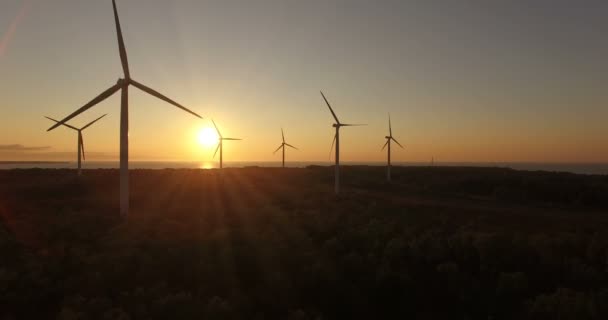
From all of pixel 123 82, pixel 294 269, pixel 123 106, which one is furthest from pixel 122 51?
pixel 294 269

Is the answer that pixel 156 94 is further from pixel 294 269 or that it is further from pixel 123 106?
pixel 294 269

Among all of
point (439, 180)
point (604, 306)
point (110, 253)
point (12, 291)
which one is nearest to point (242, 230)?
point (110, 253)

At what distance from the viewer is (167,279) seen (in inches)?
652

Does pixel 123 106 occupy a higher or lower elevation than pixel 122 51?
lower

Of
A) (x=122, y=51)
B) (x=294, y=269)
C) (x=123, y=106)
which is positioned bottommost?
(x=294, y=269)

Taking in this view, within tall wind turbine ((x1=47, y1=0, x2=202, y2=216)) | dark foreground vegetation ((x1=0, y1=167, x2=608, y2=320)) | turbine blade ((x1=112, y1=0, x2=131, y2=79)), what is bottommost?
dark foreground vegetation ((x1=0, y1=167, x2=608, y2=320))

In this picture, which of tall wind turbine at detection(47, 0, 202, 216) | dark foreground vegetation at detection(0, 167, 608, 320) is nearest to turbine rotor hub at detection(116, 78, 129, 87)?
tall wind turbine at detection(47, 0, 202, 216)

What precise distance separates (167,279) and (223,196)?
2917 centimetres

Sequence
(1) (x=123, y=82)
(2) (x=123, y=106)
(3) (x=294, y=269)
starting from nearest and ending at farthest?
1. (3) (x=294, y=269)
2. (2) (x=123, y=106)
3. (1) (x=123, y=82)

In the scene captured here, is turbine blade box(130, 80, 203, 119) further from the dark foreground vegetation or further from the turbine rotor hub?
the dark foreground vegetation

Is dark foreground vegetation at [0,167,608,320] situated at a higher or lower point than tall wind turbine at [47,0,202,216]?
lower

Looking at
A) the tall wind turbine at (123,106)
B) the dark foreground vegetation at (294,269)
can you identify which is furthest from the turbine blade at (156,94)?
the dark foreground vegetation at (294,269)

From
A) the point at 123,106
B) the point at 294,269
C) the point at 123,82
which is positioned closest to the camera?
the point at 294,269

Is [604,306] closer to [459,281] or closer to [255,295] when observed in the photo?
[459,281]
